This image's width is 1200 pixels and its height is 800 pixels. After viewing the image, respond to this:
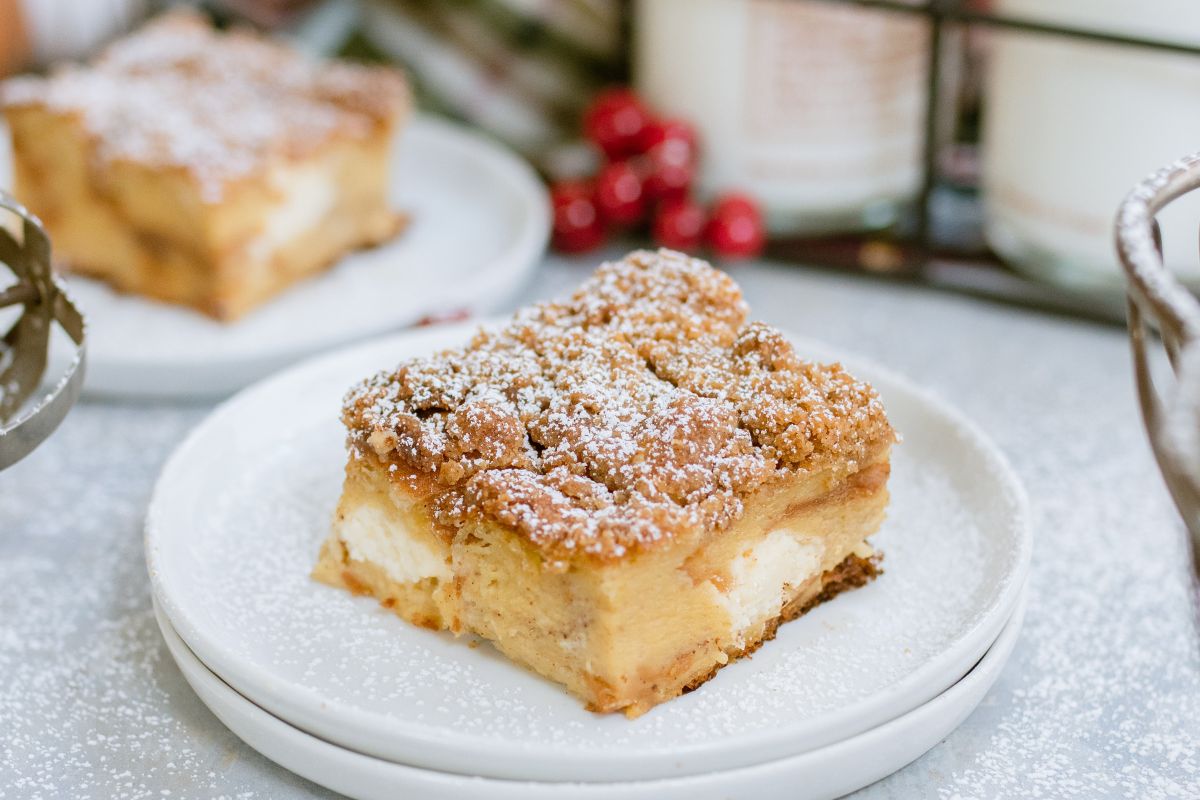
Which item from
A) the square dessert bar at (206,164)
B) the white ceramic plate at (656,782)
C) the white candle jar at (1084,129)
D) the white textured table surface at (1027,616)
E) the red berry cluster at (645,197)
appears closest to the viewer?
the white ceramic plate at (656,782)

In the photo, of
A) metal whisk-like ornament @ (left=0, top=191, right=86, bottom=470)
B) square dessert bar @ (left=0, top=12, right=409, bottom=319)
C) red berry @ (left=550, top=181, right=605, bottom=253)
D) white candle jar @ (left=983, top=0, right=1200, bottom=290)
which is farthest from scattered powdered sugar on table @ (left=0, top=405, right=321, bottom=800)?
white candle jar @ (left=983, top=0, right=1200, bottom=290)

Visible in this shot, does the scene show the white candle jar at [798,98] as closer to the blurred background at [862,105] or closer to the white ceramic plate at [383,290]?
the blurred background at [862,105]

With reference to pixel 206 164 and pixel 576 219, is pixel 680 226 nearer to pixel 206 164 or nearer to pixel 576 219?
pixel 576 219

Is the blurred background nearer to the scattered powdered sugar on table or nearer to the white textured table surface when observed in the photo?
the white textured table surface

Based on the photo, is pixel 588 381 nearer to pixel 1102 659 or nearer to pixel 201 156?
pixel 1102 659

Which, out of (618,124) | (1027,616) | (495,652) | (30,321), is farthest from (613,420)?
(618,124)

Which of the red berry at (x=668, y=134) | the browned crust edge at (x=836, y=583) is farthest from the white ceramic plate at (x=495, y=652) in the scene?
the red berry at (x=668, y=134)
